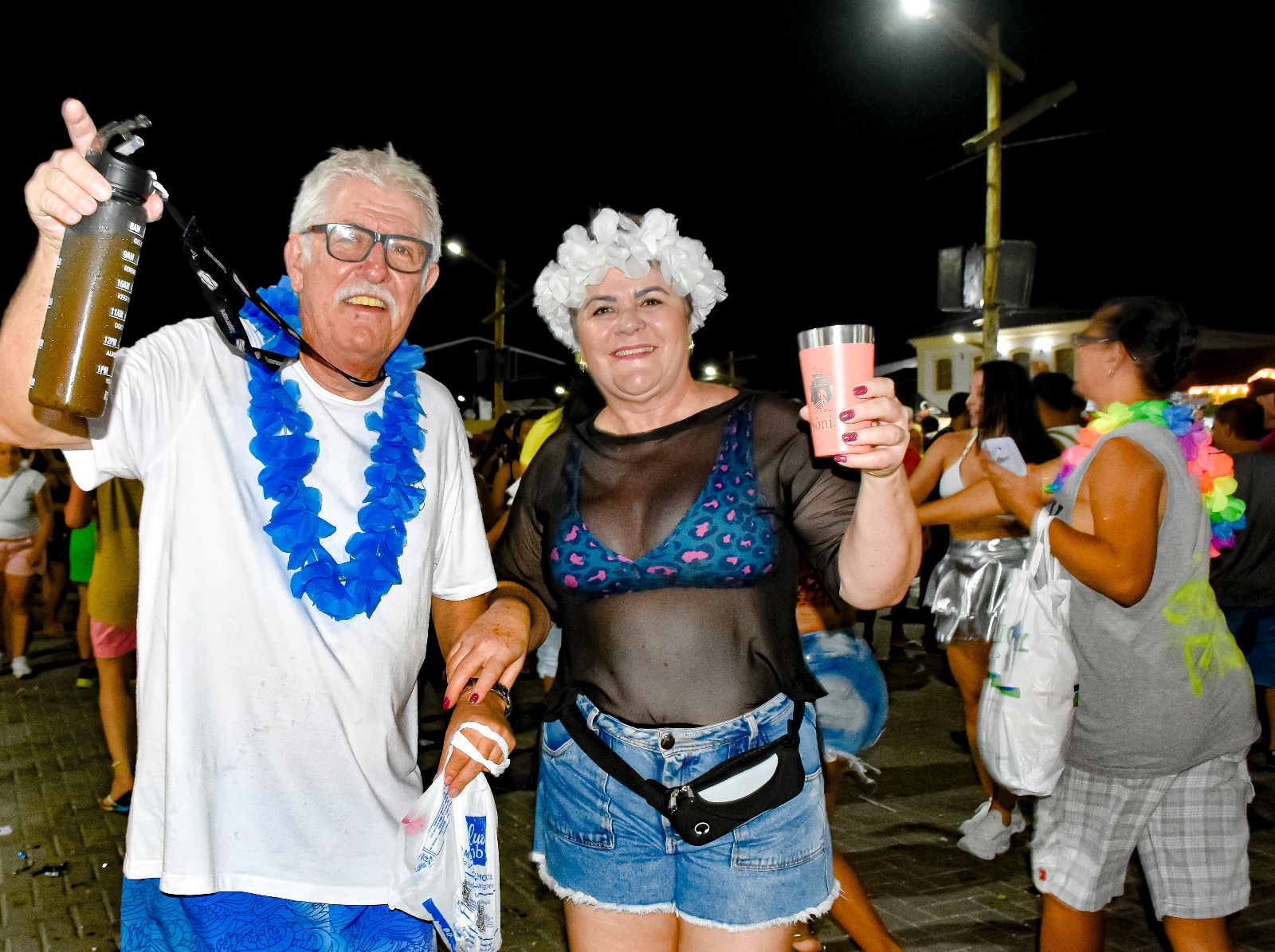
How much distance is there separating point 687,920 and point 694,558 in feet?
2.76

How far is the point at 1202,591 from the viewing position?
293cm

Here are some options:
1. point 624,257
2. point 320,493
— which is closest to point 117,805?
point 320,493

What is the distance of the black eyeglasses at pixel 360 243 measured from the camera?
2.35 metres

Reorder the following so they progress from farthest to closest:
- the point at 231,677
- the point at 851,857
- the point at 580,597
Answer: the point at 851,857
the point at 580,597
the point at 231,677

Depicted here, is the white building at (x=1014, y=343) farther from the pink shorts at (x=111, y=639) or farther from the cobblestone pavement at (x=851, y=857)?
the pink shorts at (x=111, y=639)

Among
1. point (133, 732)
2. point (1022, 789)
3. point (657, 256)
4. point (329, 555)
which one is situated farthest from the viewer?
point (133, 732)

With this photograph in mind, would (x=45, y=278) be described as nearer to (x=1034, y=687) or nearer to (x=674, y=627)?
(x=674, y=627)

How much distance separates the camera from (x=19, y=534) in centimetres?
805

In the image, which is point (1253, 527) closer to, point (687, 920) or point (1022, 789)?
point (1022, 789)

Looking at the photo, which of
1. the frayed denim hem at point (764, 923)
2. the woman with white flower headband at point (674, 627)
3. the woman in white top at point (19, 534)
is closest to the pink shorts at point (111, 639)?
the woman in white top at point (19, 534)

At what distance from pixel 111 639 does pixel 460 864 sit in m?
4.13

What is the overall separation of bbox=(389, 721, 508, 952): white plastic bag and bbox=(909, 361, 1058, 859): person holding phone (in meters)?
2.95

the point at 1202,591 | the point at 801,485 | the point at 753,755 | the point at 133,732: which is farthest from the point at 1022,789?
the point at 133,732

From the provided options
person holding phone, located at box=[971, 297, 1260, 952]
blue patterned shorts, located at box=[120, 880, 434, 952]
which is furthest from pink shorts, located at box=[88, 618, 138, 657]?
person holding phone, located at box=[971, 297, 1260, 952]
